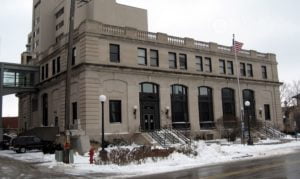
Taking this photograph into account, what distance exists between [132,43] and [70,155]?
20.4m

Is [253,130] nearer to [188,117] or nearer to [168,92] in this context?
[188,117]

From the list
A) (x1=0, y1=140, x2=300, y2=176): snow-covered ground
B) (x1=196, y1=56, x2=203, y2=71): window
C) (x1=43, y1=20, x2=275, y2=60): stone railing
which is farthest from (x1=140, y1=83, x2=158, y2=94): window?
(x1=0, y1=140, x2=300, y2=176): snow-covered ground

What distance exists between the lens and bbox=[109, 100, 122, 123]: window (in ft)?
127

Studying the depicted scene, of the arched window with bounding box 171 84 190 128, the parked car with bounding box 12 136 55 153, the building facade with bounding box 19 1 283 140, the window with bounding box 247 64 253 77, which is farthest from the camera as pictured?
the window with bounding box 247 64 253 77

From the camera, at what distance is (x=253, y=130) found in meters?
47.7

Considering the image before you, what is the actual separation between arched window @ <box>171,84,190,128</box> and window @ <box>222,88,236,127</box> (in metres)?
6.38

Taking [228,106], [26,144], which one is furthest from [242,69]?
[26,144]

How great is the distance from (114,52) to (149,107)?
7.29 m

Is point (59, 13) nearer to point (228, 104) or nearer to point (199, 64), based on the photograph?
point (199, 64)

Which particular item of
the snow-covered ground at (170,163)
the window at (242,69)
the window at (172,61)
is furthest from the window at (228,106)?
the snow-covered ground at (170,163)

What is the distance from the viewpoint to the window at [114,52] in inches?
1572

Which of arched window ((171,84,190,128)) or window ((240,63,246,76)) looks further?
window ((240,63,246,76))

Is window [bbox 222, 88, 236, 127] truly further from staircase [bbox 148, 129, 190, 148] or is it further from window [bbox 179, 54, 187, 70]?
staircase [bbox 148, 129, 190, 148]

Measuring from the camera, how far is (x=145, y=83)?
42125 millimetres
